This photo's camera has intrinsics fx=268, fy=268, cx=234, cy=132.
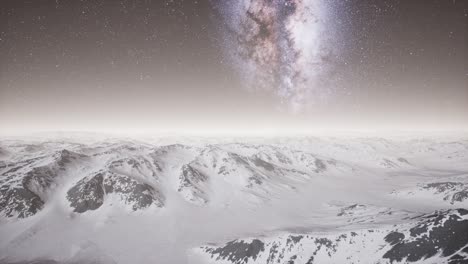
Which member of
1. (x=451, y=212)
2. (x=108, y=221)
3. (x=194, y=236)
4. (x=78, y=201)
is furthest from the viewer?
(x=78, y=201)

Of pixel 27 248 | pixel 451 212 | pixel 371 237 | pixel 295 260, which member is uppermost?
pixel 451 212

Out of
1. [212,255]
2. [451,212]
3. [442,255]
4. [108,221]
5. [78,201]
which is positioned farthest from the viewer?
[78,201]

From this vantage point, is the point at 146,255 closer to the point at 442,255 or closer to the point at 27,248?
the point at 27,248

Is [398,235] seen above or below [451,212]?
below

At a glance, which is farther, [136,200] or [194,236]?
[136,200]

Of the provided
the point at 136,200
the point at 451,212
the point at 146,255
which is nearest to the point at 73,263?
the point at 146,255

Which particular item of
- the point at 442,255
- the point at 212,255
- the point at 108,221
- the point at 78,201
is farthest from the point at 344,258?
the point at 78,201

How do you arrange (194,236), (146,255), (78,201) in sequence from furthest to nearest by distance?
(78,201)
(194,236)
(146,255)

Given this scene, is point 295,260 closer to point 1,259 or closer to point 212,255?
point 212,255

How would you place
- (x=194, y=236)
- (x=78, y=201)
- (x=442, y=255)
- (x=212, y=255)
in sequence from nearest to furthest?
(x=442, y=255)
(x=212, y=255)
(x=194, y=236)
(x=78, y=201)
